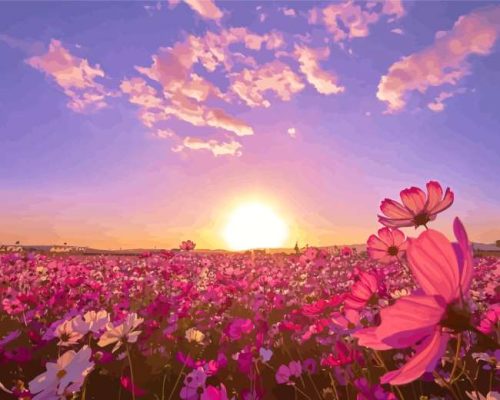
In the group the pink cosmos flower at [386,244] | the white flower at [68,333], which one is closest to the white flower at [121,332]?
the white flower at [68,333]

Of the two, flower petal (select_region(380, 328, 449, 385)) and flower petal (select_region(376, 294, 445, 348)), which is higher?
flower petal (select_region(376, 294, 445, 348))

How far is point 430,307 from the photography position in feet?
2.03

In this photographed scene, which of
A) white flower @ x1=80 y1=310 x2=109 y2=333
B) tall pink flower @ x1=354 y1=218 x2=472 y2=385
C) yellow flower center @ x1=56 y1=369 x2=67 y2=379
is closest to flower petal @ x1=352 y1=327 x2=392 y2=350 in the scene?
tall pink flower @ x1=354 y1=218 x2=472 y2=385

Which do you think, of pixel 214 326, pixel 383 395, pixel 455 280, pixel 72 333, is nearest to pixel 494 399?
pixel 383 395

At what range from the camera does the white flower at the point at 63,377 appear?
1.42 metres

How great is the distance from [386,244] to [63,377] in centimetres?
147

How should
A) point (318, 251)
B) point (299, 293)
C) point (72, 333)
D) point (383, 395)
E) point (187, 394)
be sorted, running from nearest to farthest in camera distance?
point (383, 395)
point (72, 333)
point (187, 394)
point (318, 251)
point (299, 293)

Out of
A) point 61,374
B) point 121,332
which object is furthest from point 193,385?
point 61,374

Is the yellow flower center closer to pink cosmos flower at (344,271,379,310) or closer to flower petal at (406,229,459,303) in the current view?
pink cosmos flower at (344,271,379,310)

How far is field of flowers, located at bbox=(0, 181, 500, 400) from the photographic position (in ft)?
2.06

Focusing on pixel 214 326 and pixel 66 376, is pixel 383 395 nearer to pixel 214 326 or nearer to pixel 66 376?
pixel 66 376

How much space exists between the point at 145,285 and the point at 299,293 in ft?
9.28

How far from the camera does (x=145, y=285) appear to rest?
26.4 ft

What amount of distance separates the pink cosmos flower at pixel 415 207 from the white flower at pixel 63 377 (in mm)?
1146
